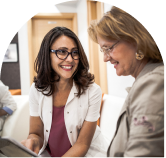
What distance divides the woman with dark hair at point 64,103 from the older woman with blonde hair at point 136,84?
0.81ft

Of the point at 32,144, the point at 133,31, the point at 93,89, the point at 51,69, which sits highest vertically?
the point at 133,31

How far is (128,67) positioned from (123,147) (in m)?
0.25

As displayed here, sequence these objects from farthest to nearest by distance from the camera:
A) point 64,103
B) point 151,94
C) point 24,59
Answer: point 24,59
point 64,103
point 151,94

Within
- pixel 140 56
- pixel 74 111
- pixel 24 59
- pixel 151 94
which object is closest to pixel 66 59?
pixel 74 111

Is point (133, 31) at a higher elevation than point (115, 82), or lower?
higher

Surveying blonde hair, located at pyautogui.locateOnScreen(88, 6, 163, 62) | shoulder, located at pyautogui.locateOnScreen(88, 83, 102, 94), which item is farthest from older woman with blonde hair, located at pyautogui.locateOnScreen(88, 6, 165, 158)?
shoulder, located at pyautogui.locateOnScreen(88, 83, 102, 94)

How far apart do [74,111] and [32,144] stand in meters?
0.27

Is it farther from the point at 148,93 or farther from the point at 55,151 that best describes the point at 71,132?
the point at 148,93

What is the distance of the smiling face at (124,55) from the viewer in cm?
48

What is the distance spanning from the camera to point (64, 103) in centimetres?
86

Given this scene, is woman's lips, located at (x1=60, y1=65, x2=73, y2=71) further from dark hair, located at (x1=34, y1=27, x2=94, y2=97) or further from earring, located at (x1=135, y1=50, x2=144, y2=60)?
earring, located at (x1=135, y1=50, x2=144, y2=60)

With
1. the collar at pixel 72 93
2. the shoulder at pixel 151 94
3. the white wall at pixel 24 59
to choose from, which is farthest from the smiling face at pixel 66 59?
the white wall at pixel 24 59

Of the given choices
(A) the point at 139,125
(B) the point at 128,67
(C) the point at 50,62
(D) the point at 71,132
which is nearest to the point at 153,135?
(A) the point at 139,125

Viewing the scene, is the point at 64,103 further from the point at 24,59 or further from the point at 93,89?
the point at 24,59
